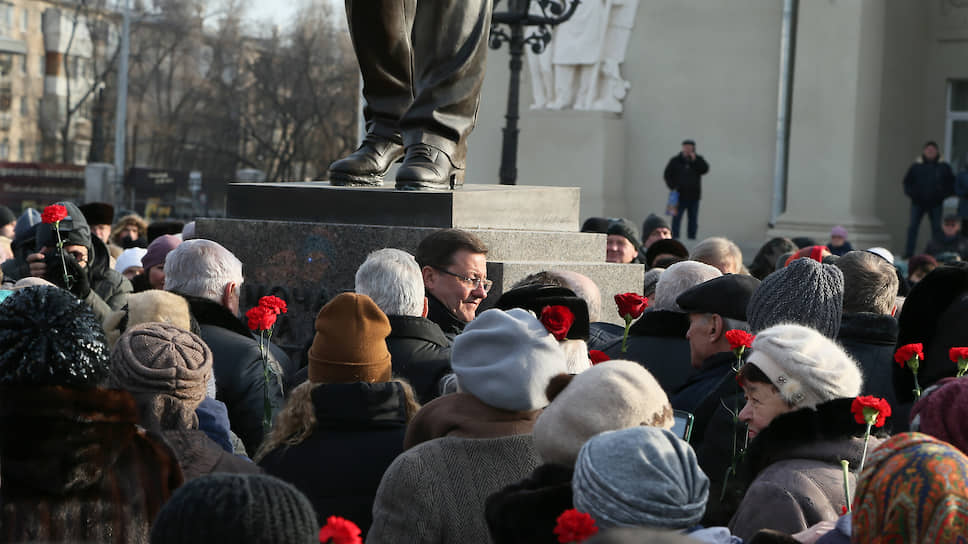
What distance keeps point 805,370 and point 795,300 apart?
1061 millimetres

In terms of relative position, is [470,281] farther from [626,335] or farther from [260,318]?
[260,318]

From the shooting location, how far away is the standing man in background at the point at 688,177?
67.7 feet

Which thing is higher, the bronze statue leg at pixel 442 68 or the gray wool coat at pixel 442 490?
the bronze statue leg at pixel 442 68

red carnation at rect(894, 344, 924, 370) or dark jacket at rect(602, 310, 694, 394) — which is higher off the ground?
red carnation at rect(894, 344, 924, 370)

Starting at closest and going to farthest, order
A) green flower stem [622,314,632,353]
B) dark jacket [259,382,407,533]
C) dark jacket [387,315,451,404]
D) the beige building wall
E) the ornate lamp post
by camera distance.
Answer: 1. dark jacket [259,382,407,533]
2. dark jacket [387,315,451,404]
3. green flower stem [622,314,632,353]
4. the ornate lamp post
5. the beige building wall

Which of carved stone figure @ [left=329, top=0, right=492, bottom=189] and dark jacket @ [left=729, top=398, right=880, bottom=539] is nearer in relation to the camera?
dark jacket @ [left=729, top=398, right=880, bottom=539]

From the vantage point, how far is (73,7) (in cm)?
5775

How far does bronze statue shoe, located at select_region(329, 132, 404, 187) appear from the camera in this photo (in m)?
6.33

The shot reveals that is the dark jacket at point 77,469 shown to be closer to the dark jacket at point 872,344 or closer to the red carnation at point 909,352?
the red carnation at point 909,352

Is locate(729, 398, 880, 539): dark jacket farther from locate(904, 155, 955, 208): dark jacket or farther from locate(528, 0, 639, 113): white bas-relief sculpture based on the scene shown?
locate(528, 0, 639, 113): white bas-relief sculpture

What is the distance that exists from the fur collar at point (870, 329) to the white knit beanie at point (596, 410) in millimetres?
2156

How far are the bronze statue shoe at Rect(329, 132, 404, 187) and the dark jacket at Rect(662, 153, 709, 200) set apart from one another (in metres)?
14.5

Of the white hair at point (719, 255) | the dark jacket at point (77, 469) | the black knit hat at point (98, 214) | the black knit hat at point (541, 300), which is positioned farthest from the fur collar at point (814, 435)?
the black knit hat at point (98, 214)

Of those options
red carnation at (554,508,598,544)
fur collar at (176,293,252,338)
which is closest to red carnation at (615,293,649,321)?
fur collar at (176,293,252,338)
